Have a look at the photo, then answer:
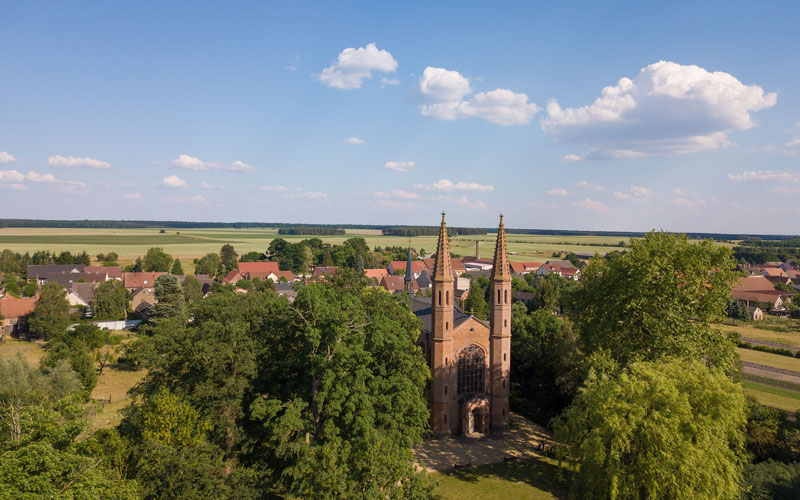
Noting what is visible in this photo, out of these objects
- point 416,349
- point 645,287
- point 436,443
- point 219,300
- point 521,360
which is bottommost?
point 436,443

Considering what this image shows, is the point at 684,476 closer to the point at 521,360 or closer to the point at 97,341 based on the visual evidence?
the point at 521,360

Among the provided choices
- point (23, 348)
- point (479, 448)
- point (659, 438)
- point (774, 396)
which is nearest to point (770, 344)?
point (774, 396)

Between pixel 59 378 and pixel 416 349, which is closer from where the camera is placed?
pixel 416 349

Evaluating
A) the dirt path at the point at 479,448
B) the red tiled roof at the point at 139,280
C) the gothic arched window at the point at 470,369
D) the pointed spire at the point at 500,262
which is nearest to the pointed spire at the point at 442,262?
the pointed spire at the point at 500,262

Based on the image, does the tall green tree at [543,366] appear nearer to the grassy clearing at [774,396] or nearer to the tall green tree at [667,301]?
the tall green tree at [667,301]

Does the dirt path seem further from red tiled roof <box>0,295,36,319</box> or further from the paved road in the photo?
red tiled roof <box>0,295,36,319</box>

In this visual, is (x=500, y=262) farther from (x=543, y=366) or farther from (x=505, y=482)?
(x=505, y=482)

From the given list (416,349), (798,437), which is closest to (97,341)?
(416,349)
